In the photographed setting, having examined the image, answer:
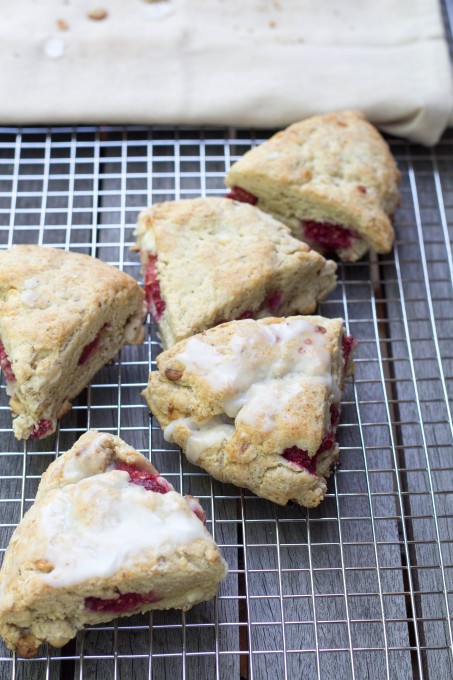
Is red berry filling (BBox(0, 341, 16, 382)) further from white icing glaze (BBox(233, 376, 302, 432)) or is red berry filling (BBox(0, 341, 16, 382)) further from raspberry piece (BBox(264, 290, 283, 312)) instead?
raspberry piece (BBox(264, 290, 283, 312))

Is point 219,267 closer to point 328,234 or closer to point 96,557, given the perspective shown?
point 328,234

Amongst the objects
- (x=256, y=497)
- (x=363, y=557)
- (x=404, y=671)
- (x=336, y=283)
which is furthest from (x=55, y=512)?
(x=336, y=283)

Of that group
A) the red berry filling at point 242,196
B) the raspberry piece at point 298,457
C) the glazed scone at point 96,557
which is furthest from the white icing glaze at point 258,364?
the red berry filling at point 242,196

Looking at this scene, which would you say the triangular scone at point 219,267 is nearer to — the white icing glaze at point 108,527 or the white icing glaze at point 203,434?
the white icing glaze at point 203,434

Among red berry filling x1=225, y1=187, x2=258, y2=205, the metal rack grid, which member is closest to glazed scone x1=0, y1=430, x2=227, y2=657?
the metal rack grid

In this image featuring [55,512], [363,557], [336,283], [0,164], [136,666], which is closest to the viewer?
[55,512]

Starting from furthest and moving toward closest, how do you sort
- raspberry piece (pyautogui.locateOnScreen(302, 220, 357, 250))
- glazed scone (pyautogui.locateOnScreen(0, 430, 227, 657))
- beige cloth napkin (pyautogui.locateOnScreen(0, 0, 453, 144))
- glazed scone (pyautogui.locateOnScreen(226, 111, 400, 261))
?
beige cloth napkin (pyautogui.locateOnScreen(0, 0, 453, 144)) → raspberry piece (pyautogui.locateOnScreen(302, 220, 357, 250)) → glazed scone (pyautogui.locateOnScreen(226, 111, 400, 261)) → glazed scone (pyautogui.locateOnScreen(0, 430, 227, 657))

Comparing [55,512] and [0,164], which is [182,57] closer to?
[0,164]
